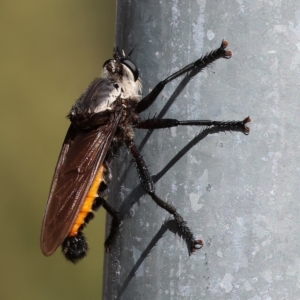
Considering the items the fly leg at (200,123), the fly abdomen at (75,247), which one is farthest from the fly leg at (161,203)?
the fly abdomen at (75,247)

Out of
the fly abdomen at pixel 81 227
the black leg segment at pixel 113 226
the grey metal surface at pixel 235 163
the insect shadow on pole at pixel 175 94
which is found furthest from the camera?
the fly abdomen at pixel 81 227

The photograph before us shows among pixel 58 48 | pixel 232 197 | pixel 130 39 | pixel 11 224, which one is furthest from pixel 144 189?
pixel 58 48

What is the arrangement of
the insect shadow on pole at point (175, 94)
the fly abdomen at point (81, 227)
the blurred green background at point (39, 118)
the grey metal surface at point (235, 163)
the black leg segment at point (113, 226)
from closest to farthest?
1. the grey metal surface at point (235, 163)
2. the insect shadow on pole at point (175, 94)
3. the black leg segment at point (113, 226)
4. the fly abdomen at point (81, 227)
5. the blurred green background at point (39, 118)

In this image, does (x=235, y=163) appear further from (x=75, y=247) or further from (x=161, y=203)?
(x=75, y=247)

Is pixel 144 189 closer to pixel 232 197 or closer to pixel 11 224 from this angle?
pixel 232 197

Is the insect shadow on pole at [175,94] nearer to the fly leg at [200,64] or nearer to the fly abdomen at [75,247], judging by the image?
the fly leg at [200,64]

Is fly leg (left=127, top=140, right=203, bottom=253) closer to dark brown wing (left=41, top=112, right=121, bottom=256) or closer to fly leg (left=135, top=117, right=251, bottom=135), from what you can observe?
fly leg (left=135, top=117, right=251, bottom=135)

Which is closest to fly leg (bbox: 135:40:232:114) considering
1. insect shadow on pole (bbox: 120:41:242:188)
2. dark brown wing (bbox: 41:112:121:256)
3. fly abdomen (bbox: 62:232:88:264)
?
insect shadow on pole (bbox: 120:41:242:188)

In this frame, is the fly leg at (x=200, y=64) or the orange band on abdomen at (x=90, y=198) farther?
the orange band on abdomen at (x=90, y=198)
